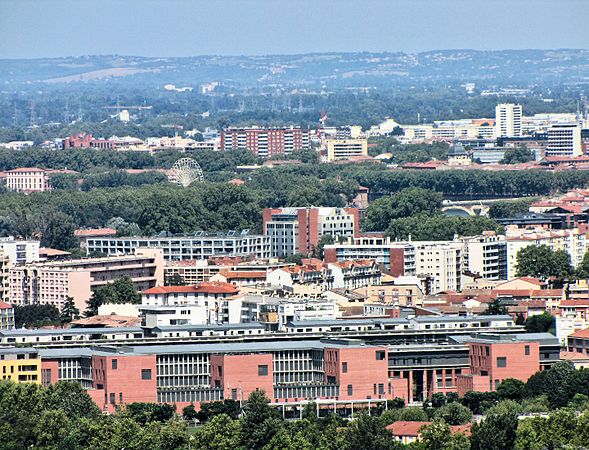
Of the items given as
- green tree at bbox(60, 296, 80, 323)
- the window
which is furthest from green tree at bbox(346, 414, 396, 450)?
green tree at bbox(60, 296, 80, 323)

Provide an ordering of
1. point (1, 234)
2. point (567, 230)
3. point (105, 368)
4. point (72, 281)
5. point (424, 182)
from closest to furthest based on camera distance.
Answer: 1. point (105, 368)
2. point (72, 281)
3. point (567, 230)
4. point (1, 234)
5. point (424, 182)

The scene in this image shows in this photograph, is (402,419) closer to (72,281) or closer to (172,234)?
(72,281)

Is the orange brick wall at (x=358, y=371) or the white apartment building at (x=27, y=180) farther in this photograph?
the white apartment building at (x=27, y=180)

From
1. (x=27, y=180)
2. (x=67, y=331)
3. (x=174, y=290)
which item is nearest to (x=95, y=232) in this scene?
(x=174, y=290)

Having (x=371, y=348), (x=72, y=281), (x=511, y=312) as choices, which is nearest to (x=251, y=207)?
(x=72, y=281)

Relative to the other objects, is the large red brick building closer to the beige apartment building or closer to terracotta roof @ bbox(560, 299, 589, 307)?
terracotta roof @ bbox(560, 299, 589, 307)

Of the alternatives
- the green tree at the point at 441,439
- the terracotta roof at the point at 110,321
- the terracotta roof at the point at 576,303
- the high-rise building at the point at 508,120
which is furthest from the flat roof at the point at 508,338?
the high-rise building at the point at 508,120

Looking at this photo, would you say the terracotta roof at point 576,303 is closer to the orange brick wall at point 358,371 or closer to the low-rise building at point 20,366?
the orange brick wall at point 358,371
